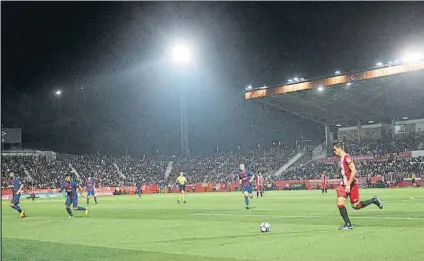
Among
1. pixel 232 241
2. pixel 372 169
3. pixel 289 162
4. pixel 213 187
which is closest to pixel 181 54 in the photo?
pixel 213 187

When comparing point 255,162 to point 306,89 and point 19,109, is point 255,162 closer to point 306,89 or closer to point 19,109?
point 306,89

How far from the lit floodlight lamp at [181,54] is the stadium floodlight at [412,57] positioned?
21.8 metres

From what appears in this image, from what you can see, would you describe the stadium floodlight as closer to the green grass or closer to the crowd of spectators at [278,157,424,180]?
the crowd of spectators at [278,157,424,180]

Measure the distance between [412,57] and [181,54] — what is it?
2319cm

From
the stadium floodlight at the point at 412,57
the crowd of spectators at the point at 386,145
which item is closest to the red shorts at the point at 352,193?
the stadium floodlight at the point at 412,57

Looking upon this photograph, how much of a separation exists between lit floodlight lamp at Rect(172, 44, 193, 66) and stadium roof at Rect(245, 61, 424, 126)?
8.70 meters

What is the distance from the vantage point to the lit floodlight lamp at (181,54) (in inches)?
2247

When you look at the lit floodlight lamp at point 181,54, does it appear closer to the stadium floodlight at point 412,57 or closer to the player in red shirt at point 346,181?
the stadium floodlight at point 412,57

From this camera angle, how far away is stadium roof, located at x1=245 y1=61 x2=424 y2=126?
50.7 metres

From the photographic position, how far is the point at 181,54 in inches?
2260

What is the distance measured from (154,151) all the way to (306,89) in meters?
29.4

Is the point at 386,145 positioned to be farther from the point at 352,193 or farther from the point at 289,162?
the point at 352,193

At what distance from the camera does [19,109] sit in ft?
228

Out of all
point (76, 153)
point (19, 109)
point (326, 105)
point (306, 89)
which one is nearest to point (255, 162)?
point (326, 105)
